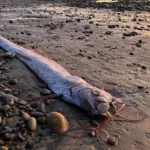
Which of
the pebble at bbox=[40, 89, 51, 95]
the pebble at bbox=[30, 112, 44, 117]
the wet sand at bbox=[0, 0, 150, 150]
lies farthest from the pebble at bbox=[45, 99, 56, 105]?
the pebble at bbox=[30, 112, 44, 117]

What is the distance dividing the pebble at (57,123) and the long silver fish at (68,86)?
60 centimetres

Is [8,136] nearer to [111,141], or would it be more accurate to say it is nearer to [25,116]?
[25,116]

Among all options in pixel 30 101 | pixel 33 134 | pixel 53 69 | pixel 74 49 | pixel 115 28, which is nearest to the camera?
pixel 33 134

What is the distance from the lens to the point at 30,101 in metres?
5.80

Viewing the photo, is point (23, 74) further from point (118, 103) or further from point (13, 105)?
point (118, 103)

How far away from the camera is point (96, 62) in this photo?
8.48m

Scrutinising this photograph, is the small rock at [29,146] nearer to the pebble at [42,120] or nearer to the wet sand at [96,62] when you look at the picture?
the wet sand at [96,62]

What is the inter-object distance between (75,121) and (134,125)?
→ 1037 millimetres

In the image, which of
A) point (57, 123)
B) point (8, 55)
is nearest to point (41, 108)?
point (57, 123)

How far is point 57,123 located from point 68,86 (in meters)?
1.37

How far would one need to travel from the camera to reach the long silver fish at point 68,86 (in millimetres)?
5195

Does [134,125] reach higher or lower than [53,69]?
lower

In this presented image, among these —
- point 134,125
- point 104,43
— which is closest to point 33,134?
point 134,125

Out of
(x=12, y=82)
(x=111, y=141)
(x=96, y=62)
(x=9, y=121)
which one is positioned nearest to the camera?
(x=111, y=141)
